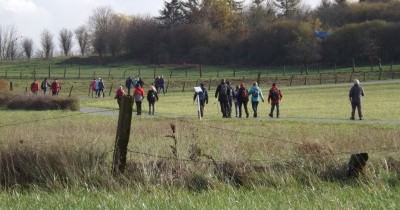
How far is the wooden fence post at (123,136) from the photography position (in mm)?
9602

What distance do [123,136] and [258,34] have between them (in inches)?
3641

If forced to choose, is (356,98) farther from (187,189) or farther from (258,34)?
(258,34)

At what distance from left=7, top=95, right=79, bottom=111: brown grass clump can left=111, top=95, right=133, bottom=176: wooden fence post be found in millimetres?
27318

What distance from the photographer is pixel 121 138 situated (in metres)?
9.73

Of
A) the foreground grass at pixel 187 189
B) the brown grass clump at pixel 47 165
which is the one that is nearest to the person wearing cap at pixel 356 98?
the foreground grass at pixel 187 189

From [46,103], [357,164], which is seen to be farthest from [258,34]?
[357,164]

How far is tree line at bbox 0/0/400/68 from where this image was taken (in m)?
89.6

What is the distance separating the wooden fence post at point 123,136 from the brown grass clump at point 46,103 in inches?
1076

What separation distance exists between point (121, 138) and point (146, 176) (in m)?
0.76

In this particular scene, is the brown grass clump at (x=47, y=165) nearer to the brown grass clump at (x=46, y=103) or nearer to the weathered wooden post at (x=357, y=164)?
the weathered wooden post at (x=357, y=164)

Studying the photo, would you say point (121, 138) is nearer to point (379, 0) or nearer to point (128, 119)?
point (128, 119)

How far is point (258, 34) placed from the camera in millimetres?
101000

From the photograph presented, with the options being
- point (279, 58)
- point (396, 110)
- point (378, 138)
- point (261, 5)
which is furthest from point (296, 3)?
point (378, 138)

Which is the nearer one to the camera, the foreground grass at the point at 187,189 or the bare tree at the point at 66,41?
the foreground grass at the point at 187,189
